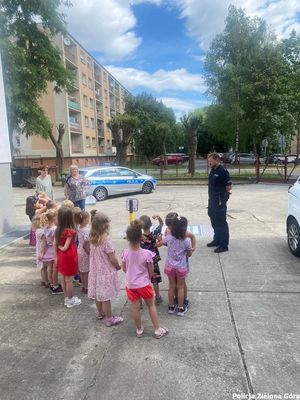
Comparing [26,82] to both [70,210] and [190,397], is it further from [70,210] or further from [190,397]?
[190,397]

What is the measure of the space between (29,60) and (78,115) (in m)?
26.8

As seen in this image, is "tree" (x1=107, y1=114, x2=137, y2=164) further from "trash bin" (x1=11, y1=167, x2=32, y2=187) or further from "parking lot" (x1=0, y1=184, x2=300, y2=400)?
"parking lot" (x1=0, y1=184, x2=300, y2=400)

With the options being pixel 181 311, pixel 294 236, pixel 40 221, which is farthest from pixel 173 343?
pixel 294 236

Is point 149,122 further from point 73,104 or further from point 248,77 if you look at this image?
point 248,77

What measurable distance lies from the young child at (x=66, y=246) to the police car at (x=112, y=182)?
10.7 metres

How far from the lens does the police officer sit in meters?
6.27

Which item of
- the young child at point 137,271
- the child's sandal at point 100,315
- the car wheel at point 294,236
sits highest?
the young child at point 137,271

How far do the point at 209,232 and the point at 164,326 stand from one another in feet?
15.1

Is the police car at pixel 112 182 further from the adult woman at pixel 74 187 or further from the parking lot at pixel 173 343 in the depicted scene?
the parking lot at pixel 173 343

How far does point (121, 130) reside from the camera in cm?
3909

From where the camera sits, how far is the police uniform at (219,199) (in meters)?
6.29

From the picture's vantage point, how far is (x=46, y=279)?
5.07 m

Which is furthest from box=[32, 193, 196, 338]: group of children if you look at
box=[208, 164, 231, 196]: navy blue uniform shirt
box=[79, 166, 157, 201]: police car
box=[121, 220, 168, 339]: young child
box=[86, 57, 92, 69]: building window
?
box=[86, 57, 92, 69]: building window

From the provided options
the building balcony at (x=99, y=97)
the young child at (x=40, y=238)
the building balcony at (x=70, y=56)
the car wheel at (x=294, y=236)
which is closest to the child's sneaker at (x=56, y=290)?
the young child at (x=40, y=238)
